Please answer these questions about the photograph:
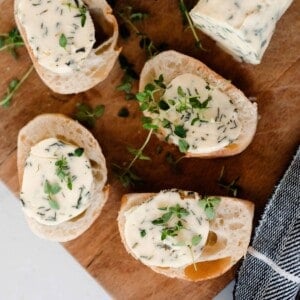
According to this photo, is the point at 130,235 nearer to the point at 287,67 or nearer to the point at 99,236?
the point at 99,236

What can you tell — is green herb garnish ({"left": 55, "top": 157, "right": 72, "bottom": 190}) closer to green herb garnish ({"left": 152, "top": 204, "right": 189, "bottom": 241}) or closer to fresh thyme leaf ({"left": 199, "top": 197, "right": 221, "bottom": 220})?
green herb garnish ({"left": 152, "top": 204, "right": 189, "bottom": 241})

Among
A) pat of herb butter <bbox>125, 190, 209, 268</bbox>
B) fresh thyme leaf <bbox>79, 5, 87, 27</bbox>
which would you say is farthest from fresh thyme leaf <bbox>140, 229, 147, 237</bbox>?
fresh thyme leaf <bbox>79, 5, 87, 27</bbox>

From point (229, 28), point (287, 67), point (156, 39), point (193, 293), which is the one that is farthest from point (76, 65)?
point (193, 293)

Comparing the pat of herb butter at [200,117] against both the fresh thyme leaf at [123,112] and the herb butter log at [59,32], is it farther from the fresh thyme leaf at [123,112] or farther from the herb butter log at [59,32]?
the herb butter log at [59,32]

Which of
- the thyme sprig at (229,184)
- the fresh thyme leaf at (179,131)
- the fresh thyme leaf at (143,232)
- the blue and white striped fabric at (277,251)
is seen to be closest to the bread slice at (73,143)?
the fresh thyme leaf at (143,232)

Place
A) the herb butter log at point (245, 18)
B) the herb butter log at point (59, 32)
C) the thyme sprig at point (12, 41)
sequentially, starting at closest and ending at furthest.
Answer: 1. the herb butter log at point (245, 18)
2. the herb butter log at point (59, 32)
3. the thyme sprig at point (12, 41)

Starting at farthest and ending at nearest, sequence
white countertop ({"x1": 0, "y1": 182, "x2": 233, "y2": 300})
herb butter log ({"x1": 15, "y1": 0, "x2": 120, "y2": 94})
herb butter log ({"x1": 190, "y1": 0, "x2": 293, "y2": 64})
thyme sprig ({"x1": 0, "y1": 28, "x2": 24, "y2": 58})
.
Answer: white countertop ({"x1": 0, "y1": 182, "x2": 233, "y2": 300}) → thyme sprig ({"x1": 0, "y1": 28, "x2": 24, "y2": 58}) → herb butter log ({"x1": 15, "y1": 0, "x2": 120, "y2": 94}) → herb butter log ({"x1": 190, "y1": 0, "x2": 293, "y2": 64})

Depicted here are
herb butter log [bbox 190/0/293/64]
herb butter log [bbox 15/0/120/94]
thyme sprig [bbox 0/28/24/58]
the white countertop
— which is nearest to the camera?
Answer: herb butter log [bbox 190/0/293/64]
